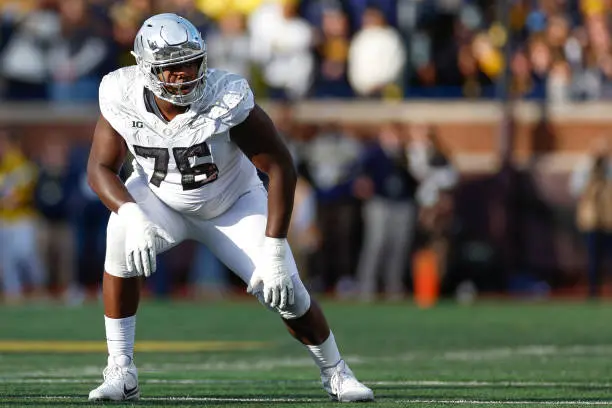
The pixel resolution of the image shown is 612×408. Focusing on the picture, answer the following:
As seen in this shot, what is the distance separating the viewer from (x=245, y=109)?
18.6ft

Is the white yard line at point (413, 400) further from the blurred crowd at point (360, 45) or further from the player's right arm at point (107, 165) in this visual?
the blurred crowd at point (360, 45)

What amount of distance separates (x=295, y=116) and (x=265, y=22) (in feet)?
3.67

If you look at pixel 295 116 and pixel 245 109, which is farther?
pixel 295 116

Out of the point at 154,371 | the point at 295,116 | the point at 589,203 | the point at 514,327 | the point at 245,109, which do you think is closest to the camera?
the point at 245,109

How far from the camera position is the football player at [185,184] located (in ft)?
18.5

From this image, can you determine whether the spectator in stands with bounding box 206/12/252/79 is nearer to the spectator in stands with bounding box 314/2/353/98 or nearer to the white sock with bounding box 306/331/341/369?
the spectator in stands with bounding box 314/2/353/98

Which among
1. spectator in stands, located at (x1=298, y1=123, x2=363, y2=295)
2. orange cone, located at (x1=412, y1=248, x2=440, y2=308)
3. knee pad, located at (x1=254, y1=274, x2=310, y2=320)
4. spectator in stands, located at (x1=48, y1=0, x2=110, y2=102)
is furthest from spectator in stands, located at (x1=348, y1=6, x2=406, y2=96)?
knee pad, located at (x1=254, y1=274, x2=310, y2=320)

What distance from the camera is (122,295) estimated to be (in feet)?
18.9

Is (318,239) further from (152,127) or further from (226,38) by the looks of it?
(152,127)

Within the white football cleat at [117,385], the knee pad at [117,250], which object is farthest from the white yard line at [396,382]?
the knee pad at [117,250]

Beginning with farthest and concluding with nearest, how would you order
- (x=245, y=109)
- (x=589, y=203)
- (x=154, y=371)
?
(x=589, y=203) < (x=154, y=371) < (x=245, y=109)

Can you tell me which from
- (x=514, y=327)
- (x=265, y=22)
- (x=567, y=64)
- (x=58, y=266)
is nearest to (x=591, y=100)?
(x=567, y=64)

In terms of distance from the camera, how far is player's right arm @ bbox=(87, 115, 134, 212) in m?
5.69

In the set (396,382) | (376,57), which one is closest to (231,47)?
(376,57)
